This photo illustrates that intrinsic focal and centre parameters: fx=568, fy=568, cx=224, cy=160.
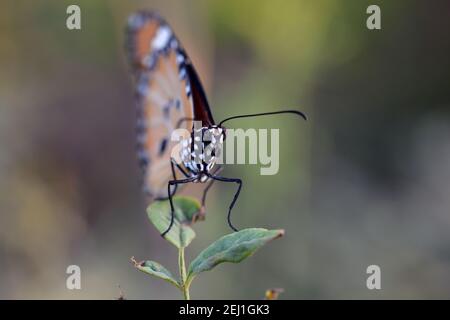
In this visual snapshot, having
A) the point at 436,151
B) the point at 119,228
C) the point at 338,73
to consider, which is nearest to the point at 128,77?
the point at 119,228

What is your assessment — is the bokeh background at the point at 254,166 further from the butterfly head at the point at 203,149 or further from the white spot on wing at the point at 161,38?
the butterfly head at the point at 203,149

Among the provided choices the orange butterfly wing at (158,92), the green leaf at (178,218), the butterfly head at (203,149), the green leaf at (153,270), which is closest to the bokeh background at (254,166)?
the orange butterfly wing at (158,92)

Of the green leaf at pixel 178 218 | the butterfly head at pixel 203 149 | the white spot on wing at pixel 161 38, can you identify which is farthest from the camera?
the white spot on wing at pixel 161 38

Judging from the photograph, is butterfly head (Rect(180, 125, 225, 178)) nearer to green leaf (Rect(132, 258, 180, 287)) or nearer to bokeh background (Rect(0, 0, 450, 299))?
green leaf (Rect(132, 258, 180, 287))

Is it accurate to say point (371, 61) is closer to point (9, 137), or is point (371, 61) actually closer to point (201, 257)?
point (9, 137)

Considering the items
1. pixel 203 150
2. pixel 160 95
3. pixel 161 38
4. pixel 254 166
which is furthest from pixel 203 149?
pixel 254 166

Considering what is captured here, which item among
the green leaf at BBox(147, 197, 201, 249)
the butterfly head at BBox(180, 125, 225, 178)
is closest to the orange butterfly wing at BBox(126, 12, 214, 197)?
the butterfly head at BBox(180, 125, 225, 178)
